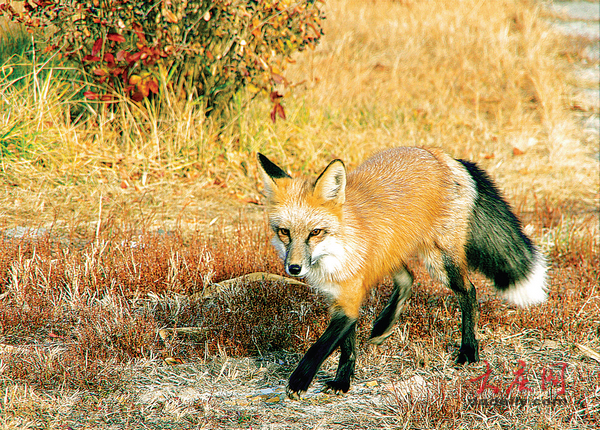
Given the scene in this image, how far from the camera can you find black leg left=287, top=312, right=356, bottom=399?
354 centimetres

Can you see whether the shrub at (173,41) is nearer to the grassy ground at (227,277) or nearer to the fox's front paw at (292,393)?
the grassy ground at (227,277)

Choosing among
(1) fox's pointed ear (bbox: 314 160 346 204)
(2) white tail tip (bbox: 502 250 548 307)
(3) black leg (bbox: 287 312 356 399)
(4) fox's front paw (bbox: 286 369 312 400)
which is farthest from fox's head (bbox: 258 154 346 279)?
(2) white tail tip (bbox: 502 250 548 307)

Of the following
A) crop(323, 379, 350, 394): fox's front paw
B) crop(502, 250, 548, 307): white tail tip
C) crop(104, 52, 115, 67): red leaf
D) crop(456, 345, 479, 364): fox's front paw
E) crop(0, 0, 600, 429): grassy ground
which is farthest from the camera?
crop(104, 52, 115, 67): red leaf

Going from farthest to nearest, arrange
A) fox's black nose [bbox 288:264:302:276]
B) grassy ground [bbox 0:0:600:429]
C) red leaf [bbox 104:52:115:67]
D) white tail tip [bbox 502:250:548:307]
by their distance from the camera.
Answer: red leaf [bbox 104:52:115:67] < white tail tip [bbox 502:250:548:307] < grassy ground [bbox 0:0:600:429] < fox's black nose [bbox 288:264:302:276]

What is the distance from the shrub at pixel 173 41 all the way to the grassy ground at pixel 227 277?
35cm

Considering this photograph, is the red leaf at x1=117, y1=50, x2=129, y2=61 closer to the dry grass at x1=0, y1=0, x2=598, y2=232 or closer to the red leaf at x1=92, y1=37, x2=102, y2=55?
the red leaf at x1=92, y1=37, x2=102, y2=55

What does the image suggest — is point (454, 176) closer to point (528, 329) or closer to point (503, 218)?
point (503, 218)

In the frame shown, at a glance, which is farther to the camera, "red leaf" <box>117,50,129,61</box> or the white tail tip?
"red leaf" <box>117,50,129,61</box>

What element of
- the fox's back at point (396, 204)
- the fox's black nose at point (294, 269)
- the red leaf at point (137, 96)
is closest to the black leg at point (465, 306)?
the fox's back at point (396, 204)

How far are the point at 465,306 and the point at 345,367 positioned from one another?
1.01m

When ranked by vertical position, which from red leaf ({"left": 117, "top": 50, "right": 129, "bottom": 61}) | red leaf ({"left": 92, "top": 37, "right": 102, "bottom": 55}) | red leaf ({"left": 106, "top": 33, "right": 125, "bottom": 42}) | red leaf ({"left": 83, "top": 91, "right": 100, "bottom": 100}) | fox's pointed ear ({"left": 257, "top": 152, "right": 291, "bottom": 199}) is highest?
red leaf ({"left": 106, "top": 33, "right": 125, "bottom": 42})

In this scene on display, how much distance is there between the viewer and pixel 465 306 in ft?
13.9

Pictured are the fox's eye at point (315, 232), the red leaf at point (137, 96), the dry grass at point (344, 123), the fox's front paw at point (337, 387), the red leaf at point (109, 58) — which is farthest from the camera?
the red leaf at point (137, 96)

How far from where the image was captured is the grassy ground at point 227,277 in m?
3.50
